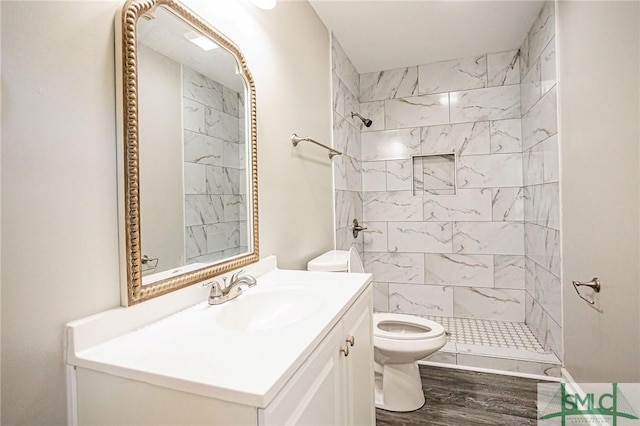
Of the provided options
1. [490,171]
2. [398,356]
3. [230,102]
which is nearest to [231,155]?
[230,102]

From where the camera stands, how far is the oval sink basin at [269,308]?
1.14m

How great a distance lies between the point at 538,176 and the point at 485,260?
0.93m

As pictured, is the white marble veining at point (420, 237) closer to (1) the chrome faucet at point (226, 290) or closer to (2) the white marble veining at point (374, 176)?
(2) the white marble veining at point (374, 176)

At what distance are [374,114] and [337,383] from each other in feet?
9.42

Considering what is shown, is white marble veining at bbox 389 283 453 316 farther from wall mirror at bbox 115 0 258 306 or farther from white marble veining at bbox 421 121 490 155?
wall mirror at bbox 115 0 258 306

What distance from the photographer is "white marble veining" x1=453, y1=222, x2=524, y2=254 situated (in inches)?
117

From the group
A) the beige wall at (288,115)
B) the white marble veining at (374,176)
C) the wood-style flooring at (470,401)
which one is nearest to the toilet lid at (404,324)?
the wood-style flooring at (470,401)

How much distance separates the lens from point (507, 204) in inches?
118

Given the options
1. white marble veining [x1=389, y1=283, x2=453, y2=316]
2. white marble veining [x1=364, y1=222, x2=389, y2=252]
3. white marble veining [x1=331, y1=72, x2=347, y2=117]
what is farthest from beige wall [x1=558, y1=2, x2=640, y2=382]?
white marble veining [x1=364, y1=222, x2=389, y2=252]

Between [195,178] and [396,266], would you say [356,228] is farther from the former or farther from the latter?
[195,178]

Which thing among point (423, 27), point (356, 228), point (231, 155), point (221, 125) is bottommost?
point (356, 228)

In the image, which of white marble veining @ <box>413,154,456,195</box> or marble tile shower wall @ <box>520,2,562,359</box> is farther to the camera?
white marble veining @ <box>413,154,456,195</box>

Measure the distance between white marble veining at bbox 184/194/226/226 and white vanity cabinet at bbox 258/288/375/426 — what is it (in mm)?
611

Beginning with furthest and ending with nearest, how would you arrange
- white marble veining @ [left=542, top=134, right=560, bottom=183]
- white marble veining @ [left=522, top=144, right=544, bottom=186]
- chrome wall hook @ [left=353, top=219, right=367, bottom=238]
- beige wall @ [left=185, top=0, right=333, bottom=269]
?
1. chrome wall hook @ [left=353, top=219, right=367, bottom=238]
2. white marble veining @ [left=522, top=144, right=544, bottom=186]
3. white marble veining @ [left=542, top=134, right=560, bottom=183]
4. beige wall @ [left=185, top=0, right=333, bottom=269]
